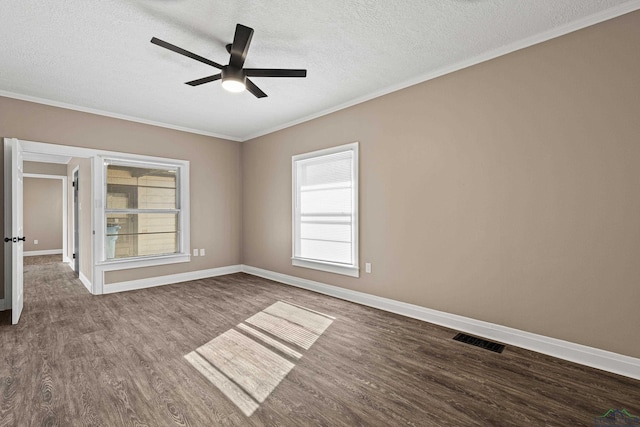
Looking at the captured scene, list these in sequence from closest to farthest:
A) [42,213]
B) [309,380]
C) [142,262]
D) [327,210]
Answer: [309,380], [327,210], [142,262], [42,213]

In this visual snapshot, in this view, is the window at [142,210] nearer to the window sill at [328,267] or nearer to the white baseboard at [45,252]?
the window sill at [328,267]

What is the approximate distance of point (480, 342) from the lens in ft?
9.23

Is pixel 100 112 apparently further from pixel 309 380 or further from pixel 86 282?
pixel 309 380

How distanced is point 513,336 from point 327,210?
8.97 feet

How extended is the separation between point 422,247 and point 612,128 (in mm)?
1854

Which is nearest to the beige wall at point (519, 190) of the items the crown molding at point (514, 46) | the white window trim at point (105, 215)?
the crown molding at point (514, 46)

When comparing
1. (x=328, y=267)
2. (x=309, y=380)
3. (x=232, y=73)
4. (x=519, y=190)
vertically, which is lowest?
(x=309, y=380)

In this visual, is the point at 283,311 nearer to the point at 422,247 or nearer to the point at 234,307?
the point at 234,307

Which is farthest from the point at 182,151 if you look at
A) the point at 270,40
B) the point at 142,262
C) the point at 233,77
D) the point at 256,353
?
the point at 256,353

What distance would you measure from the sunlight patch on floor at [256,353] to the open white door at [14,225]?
94.4 inches

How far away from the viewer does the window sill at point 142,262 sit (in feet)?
14.9

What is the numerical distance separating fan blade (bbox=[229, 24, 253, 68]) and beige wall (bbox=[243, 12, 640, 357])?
1947mm

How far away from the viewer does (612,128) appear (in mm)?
2312

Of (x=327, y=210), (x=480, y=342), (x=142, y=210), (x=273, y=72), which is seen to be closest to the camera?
(x=273, y=72)
